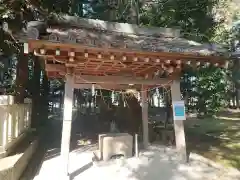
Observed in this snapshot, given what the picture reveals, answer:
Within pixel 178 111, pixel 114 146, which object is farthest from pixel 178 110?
pixel 114 146

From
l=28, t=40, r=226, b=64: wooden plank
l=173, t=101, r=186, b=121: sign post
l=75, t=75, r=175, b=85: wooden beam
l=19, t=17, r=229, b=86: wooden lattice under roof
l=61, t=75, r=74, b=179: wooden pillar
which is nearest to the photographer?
l=28, t=40, r=226, b=64: wooden plank

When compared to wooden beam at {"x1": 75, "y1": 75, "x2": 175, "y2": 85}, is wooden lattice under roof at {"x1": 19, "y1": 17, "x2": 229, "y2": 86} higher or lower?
higher

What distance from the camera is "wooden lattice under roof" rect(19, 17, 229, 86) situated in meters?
5.11

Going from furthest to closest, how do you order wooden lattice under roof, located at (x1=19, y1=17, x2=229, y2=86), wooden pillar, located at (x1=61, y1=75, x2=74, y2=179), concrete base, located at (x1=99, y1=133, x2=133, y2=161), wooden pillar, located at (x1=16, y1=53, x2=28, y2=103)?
wooden pillar, located at (x1=16, y1=53, x2=28, y2=103), concrete base, located at (x1=99, y1=133, x2=133, y2=161), wooden pillar, located at (x1=61, y1=75, x2=74, y2=179), wooden lattice under roof, located at (x1=19, y1=17, x2=229, y2=86)

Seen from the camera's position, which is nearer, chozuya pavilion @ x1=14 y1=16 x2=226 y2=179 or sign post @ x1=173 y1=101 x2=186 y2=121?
chozuya pavilion @ x1=14 y1=16 x2=226 y2=179

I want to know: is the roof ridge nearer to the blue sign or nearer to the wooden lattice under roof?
the wooden lattice under roof

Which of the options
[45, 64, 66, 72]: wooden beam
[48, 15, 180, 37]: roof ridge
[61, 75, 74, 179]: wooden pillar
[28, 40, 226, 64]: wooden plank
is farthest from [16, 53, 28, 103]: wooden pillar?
[28, 40, 226, 64]: wooden plank

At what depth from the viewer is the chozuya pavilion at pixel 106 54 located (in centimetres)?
515

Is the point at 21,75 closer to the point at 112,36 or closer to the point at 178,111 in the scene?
the point at 112,36

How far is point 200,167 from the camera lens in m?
6.43

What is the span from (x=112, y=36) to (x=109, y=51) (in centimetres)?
141

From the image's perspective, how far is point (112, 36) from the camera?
21.9 ft

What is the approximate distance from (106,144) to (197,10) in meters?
7.44

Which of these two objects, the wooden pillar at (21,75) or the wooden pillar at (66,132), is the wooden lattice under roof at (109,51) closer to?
the wooden pillar at (66,132)
